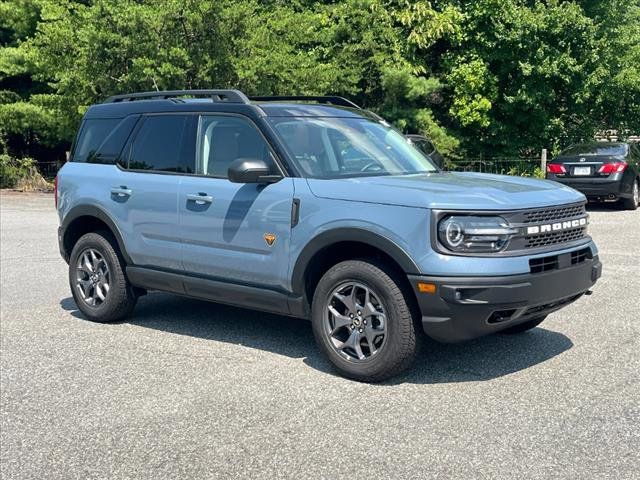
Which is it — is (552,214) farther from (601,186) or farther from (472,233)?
(601,186)

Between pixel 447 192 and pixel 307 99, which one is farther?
pixel 307 99

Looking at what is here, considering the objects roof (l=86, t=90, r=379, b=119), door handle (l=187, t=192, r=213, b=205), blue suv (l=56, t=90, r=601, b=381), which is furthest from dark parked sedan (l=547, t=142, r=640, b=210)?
door handle (l=187, t=192, r=213, b=205)

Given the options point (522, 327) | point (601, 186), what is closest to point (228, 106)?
point (522, 327)

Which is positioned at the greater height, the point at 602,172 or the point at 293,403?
the point at 602,172

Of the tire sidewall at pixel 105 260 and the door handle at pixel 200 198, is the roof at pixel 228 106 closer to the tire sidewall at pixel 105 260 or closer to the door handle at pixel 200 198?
the door handle at pixel 200 198

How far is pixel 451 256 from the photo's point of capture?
4598mm

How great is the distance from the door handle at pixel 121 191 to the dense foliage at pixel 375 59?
1319 centimetres

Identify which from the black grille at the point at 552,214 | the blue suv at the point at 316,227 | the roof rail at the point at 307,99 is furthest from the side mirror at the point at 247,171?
the black grille at the point at 552,214

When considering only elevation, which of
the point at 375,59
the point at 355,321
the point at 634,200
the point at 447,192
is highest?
the point at 375,59

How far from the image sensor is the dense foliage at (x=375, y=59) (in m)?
19.8

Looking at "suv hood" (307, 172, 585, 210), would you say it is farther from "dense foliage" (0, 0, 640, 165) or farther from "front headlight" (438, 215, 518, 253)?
"dense foliage" (0, 0, 640, 165)

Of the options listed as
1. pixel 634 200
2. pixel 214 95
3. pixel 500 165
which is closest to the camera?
pixel 214 95

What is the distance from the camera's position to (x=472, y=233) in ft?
15.0

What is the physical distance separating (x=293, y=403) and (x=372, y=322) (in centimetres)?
78
